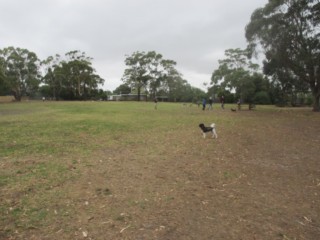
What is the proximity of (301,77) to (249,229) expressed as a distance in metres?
29.4

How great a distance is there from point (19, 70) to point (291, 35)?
174 feet

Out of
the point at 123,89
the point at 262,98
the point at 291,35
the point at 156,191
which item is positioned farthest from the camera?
the point at 123,89

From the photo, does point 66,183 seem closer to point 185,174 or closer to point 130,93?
point 185,174

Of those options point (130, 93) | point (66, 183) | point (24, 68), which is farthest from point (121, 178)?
point (130, 93)

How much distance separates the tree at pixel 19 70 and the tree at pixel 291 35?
47.6 meters

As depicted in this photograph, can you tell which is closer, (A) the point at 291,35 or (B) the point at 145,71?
(A) the point at 291,35

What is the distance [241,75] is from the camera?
39.9 m

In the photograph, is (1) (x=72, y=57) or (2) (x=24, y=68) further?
(1) (x=72, y=57)

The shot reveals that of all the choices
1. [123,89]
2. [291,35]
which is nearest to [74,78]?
[123,89]

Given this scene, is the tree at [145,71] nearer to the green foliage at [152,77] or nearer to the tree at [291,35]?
the green foliage at [152,77]

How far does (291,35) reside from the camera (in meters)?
26.5

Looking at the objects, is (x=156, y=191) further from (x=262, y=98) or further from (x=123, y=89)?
(x=123, y=89)

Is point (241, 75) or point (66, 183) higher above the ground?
point (241, 75)

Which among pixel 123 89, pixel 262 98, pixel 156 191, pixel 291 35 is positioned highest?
pixel 291 35
